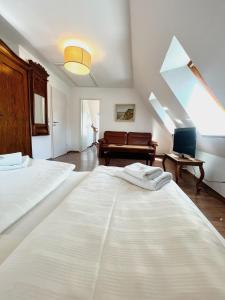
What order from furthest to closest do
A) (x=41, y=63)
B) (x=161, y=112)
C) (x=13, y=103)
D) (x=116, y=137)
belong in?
(x=116, y=137), (x=161, y=112), (x=41, y=63), (x=13, y=103)

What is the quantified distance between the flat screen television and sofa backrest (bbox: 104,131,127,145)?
2352 mm

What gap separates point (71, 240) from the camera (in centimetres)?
57

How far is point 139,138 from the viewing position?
5430 mm

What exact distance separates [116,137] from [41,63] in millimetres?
2884

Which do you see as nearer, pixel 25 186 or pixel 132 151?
pixel 25 186

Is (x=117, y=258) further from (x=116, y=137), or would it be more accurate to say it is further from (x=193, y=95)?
(x=116, y=137)

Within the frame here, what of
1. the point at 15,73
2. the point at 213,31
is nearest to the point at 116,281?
the point at 213,31

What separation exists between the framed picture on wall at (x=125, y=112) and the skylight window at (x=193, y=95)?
305cm

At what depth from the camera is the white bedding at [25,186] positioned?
2.43 feet

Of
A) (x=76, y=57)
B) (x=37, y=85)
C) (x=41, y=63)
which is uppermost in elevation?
(x=41, y=63)

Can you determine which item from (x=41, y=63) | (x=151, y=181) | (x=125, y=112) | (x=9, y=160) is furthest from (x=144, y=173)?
(x=125, y=112)

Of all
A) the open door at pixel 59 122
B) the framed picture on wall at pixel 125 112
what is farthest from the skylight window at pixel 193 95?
the open door at pixel 59 122

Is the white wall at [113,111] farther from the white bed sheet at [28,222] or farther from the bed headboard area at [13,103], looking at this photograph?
the white bed sheet at [28,222]

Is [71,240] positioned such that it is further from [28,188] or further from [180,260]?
[28,188]
